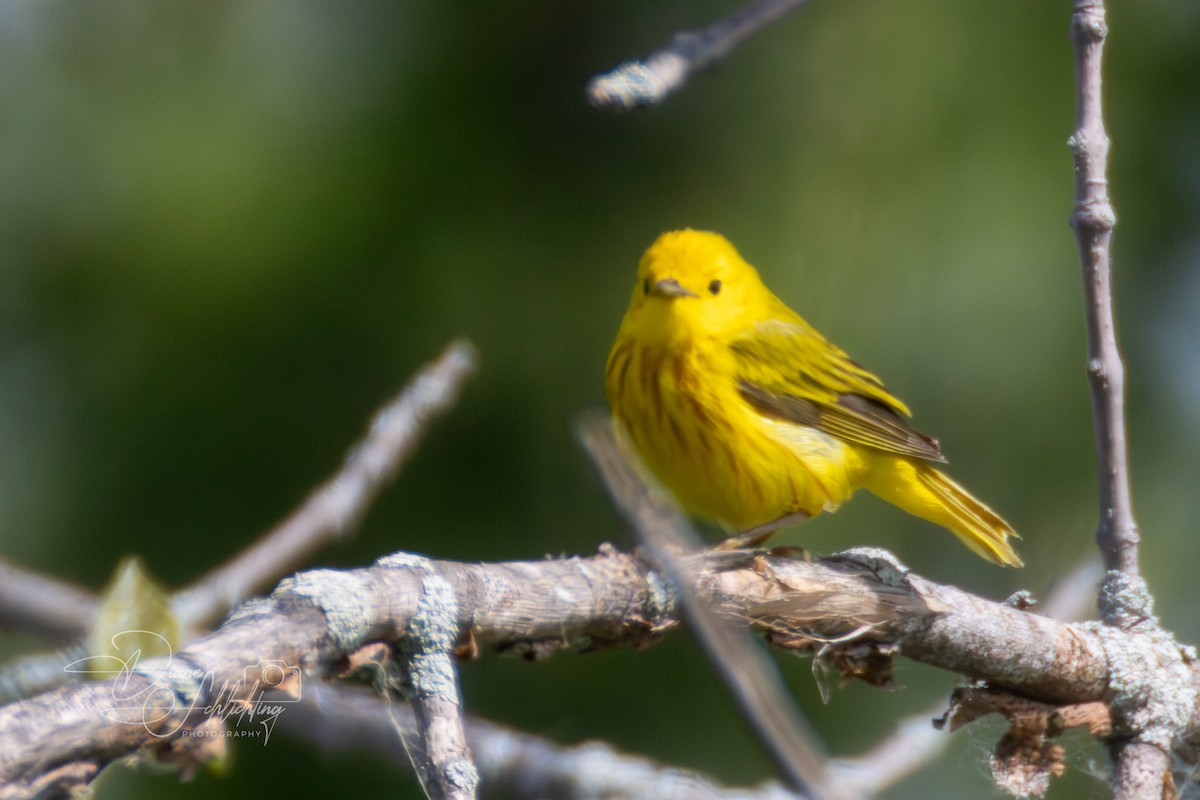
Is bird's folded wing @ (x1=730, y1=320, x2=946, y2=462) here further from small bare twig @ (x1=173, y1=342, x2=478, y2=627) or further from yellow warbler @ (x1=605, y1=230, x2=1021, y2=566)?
small bare twig @ (x1=173, y1=342, x2=478, y2=627)

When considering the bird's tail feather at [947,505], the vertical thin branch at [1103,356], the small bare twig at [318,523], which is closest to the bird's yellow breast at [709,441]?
the bird's tail feather at [947,505]

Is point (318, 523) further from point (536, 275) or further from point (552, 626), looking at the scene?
point (536, 275)

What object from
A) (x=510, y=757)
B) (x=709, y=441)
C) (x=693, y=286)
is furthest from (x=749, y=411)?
(x=510, y=757)

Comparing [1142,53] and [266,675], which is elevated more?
[1142,53]

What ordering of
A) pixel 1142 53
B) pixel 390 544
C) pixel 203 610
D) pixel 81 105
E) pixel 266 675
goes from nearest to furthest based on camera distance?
pixel 266 675, pixel 203 610, pixel 390 544, pixel 81 105, pixel 1142 53

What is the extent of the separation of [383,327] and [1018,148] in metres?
1.98

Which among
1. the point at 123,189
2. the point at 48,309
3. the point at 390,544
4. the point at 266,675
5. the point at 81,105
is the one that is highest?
the point at 81,105

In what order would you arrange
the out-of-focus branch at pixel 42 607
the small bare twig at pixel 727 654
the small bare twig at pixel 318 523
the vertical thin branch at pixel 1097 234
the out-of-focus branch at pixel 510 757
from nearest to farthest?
the small bare twig at pixel 727 654 < the out-of-focus branch at pixel 42 607 < the small bare twig at pixel 318 523 < the out-of-focus branch at pixel 510 757 < the vertical thin branch at pixel 1097 234

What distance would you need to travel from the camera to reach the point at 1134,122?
3.82m

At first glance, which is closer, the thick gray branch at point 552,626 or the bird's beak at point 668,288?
the thick gray branch at point 552,626

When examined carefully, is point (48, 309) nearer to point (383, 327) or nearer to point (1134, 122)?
point (383, 327)

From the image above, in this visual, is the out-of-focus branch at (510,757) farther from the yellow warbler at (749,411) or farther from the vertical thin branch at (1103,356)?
the yellow warbler at (749,411)

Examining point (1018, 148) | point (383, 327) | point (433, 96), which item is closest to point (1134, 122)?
point (1018, 148)

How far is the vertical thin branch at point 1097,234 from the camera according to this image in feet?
6.72
